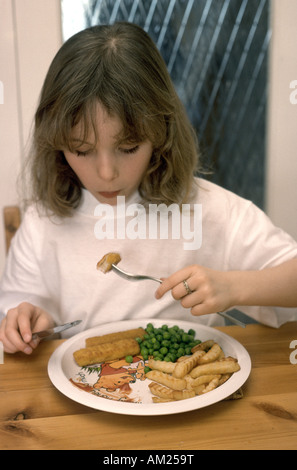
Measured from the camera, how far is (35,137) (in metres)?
1.10

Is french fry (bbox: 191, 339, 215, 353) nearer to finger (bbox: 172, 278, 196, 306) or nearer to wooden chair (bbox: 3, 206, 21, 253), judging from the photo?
finger (bbox: 172, 278, 196, 306)

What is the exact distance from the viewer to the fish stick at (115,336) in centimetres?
93

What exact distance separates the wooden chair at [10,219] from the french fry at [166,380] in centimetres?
90

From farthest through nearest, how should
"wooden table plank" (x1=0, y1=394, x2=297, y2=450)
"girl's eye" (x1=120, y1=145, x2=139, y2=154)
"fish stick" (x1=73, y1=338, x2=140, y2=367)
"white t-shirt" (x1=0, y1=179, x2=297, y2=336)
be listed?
"white t-shirt" (x1=0, y1=179, x2=297, y2=336), "girl's eye" (x1=120, y1=145, x2=139, y2=154), "fish stick" (x1=73, y1=338, x2=140, y2=367), "wooden table plank" (x1=0, y1=394, x2=297, y2=450)

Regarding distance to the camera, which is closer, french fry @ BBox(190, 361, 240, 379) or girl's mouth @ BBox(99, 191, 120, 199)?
french fry @ BBox(190, 361, 240, 379)

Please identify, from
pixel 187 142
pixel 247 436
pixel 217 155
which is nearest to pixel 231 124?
pixel 217 155

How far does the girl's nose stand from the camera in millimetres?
935

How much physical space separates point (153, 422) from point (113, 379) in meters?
0.14

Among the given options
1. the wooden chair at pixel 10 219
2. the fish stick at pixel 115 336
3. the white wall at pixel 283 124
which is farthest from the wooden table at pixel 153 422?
the white wall at pixel 283 124

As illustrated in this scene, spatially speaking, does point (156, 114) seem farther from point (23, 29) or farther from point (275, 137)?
point (275, 137)

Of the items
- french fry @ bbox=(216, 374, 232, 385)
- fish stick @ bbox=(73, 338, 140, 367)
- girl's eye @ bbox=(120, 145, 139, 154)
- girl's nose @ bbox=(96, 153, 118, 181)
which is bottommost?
fish stick @ bbox=(73, 338, 140, 367)

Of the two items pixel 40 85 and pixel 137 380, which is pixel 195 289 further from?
pixel 40 85

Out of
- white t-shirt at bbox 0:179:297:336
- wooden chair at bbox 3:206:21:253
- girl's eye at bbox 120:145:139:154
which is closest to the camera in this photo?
girl's eye at bbox 120:145:139:154

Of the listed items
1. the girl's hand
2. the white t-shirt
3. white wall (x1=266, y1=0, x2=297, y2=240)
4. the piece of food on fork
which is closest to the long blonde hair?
the white t-shirt
